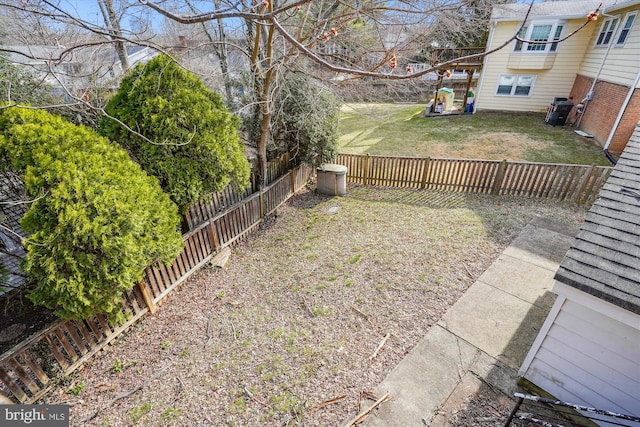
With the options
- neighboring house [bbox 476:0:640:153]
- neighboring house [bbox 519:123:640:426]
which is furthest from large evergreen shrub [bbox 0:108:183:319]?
neighboring house [bbox 476:0:640:153]

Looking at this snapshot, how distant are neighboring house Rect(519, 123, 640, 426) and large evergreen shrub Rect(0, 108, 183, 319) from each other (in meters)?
5.39

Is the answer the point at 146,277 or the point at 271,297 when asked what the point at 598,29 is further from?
the point at 146,277

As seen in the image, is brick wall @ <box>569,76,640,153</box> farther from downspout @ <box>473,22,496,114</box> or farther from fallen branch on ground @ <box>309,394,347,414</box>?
fallen branch on ground @ <box>309,394,347,414</box>

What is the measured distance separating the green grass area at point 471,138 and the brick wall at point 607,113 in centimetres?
49

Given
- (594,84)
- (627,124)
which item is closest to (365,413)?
(627,124)

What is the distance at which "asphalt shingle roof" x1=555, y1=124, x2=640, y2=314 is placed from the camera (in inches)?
114

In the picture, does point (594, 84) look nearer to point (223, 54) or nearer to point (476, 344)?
point (476, 344)

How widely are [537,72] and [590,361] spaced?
687 inches

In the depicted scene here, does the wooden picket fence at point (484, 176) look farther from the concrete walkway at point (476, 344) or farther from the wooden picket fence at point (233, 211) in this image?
A: the concrete walkway at point (476, 344)

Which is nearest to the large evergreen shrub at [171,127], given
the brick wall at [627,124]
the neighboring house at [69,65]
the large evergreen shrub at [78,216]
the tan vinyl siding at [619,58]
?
the neighboring house at [69,65]

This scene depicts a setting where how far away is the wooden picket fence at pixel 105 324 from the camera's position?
379cm

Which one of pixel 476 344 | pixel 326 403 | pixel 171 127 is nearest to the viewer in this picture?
pixel 326 403

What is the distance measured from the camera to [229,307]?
5.56 m

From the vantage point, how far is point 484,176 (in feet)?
29.8
